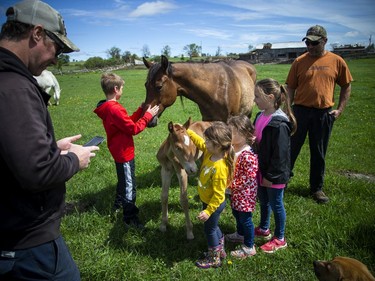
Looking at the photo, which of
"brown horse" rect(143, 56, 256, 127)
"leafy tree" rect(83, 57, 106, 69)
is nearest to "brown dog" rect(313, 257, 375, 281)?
"brown horse" rect(143, 56, 256, 127)

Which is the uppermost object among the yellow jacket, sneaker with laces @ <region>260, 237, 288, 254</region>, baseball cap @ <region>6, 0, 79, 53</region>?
baseball cap @ <region>6, 0, 79, 53</region>

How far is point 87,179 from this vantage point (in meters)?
6.20

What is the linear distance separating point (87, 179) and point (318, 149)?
5019mm

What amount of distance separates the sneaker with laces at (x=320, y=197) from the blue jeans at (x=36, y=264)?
4564 millimetres

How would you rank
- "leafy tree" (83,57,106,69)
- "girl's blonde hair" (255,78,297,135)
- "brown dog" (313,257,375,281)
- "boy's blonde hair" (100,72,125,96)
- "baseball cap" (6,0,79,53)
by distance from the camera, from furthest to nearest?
"leafy tree" (83,57,106,69) → "boy's blonde hair" (100,72,125,96) → "girl's blonde hair" (255,78,297,135) → "brown dog" (313,257,375,281) → "baseball cap" (6,0,79,53)

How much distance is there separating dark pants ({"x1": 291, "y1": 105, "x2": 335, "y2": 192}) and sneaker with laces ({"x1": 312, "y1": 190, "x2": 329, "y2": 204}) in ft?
0.26

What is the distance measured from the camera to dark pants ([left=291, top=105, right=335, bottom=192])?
5.01 metres

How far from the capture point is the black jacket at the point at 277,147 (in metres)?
3.51

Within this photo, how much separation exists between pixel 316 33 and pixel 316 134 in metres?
1.82

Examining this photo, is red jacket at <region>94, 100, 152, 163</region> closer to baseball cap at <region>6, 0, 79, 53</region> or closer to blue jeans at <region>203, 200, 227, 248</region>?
blue jeans at <region>203, 200, 227, 248</region>

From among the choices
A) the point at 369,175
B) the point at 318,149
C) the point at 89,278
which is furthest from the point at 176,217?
the point at 369,175

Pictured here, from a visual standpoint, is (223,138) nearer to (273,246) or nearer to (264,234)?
(273,246)

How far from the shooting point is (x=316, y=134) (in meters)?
5.11

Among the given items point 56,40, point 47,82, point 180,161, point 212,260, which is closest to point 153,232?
point 212,260
